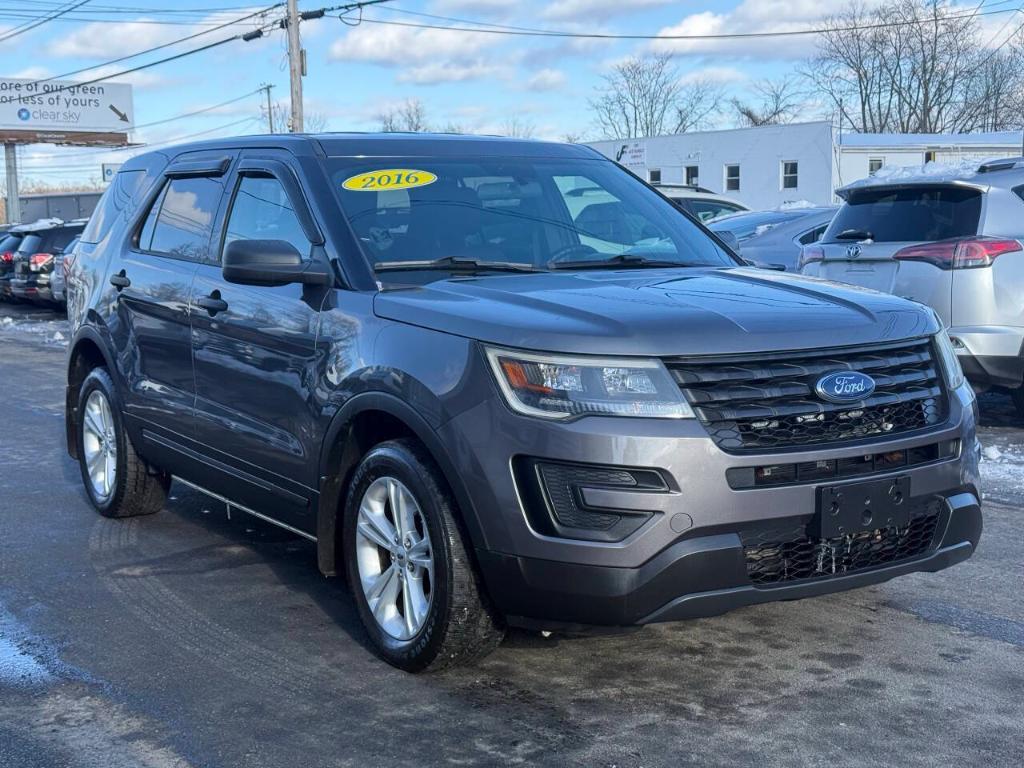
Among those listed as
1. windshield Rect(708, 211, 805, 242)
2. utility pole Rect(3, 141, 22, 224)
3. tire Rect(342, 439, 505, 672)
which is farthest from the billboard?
tire Rect(342, 439, 505, 672)

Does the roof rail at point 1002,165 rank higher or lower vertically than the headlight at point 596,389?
higher

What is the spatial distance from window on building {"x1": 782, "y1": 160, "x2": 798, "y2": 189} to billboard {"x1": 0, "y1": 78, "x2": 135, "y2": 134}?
129ft

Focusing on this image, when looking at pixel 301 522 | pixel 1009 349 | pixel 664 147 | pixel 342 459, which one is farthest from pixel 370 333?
pixel 664 147

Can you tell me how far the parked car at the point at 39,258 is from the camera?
23734 mm

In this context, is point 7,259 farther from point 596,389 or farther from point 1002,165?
point 596,389

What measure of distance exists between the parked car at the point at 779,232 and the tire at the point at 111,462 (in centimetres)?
728

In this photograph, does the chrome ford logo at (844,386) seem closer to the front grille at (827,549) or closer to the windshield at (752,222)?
the front grille at (827,549)

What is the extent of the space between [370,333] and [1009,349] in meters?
5.28

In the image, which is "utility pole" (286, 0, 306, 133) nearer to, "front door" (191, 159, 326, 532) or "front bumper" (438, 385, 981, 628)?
"front door" (191, 159, 326, 532)

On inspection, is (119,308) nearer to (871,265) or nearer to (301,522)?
(301,522)

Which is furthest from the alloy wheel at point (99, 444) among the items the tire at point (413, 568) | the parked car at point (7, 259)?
the parked car at point (7, 259)

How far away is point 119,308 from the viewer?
21.0 ft

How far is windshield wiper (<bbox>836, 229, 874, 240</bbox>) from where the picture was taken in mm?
9001

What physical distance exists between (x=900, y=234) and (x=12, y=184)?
63.7m
